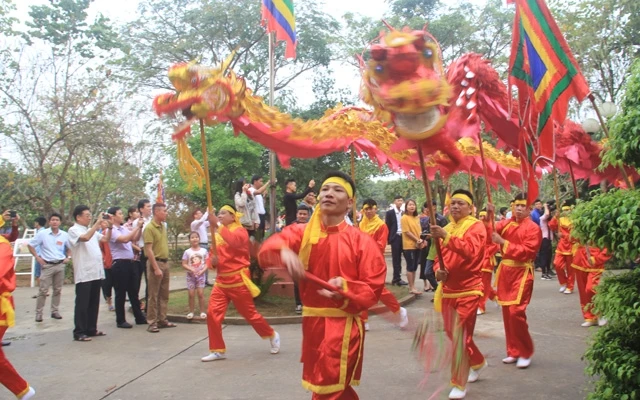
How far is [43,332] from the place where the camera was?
8047 millimetres

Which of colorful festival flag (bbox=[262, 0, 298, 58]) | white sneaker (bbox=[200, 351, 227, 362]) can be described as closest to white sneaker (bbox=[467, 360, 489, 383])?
white sneaker (bbox=[200, 351, 227, 362])

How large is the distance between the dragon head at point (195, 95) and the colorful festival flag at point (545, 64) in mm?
2434

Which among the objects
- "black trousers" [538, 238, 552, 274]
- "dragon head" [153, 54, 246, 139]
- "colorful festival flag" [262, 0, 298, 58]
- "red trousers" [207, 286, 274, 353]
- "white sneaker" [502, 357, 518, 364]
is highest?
"colorful festival flag" [262, 0, 298, 58]

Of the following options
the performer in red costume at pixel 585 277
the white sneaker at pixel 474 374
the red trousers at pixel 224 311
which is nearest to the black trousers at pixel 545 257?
the performer in red costume at pixel 585 277

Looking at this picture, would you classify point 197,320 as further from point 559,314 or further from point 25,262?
point 25,262

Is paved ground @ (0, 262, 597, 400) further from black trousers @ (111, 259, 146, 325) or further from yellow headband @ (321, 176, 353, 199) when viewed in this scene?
yellow headband @ (321, 176, 353, 199)

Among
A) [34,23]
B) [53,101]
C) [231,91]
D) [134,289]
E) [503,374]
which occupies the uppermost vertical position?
[34,23]

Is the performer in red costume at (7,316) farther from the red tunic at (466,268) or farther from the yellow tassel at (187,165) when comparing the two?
the red tunic at (466,268)

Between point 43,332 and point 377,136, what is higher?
point 377,136

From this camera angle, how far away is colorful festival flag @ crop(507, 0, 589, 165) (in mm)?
4293

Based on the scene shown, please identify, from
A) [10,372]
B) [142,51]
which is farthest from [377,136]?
[142,51]

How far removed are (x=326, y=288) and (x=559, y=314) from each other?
21.7 ft

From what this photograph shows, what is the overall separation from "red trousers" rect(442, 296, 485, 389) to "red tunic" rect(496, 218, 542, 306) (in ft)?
2.81

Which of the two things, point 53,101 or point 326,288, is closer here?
point 326,288
